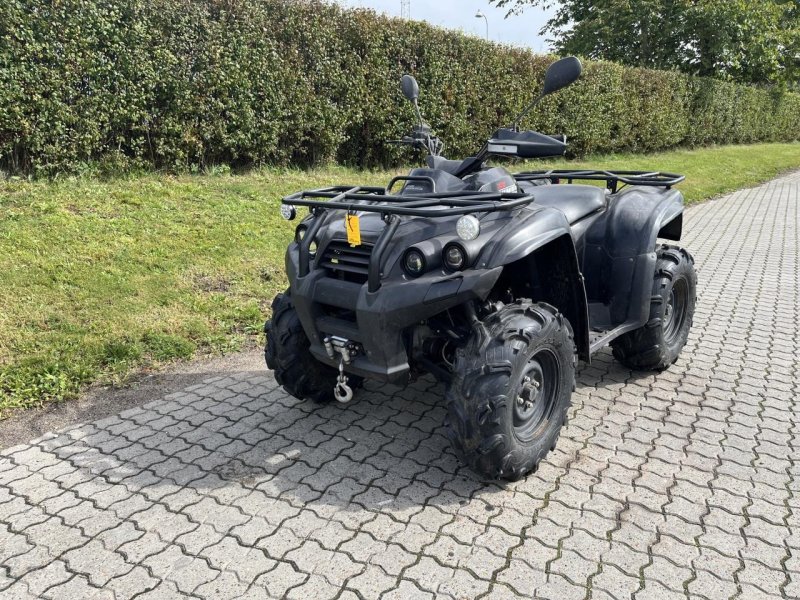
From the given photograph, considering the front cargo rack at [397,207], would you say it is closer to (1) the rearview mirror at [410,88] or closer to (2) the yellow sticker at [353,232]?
(2) the yellow sticker at [353,232]

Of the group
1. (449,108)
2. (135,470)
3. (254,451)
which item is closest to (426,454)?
(254,451)

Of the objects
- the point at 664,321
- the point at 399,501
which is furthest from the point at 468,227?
the point at 664,321

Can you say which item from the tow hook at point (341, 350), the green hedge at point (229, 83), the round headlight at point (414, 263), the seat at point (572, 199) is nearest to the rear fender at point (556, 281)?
the seat at point (572, 199)

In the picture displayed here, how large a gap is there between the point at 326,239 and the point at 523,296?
1.16m

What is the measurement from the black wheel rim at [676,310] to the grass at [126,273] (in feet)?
9.78

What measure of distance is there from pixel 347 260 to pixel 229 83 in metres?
5.83

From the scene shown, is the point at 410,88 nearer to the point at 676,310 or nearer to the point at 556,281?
the point at 556,281

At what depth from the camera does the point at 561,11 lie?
28062 mm

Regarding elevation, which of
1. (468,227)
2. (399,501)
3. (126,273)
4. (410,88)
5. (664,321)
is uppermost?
(410,88)

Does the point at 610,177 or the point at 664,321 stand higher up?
the point at 610,177

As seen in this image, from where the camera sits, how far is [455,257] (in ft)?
8.94

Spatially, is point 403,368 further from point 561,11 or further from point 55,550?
point 561,11

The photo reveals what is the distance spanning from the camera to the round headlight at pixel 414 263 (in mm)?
2744

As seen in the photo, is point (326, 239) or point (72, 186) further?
point (72, 186)
